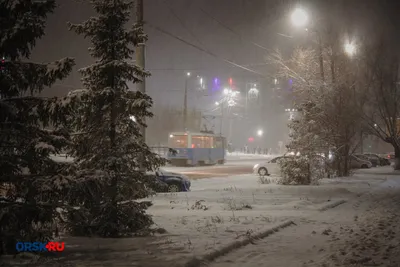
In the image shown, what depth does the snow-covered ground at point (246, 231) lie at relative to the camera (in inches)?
275

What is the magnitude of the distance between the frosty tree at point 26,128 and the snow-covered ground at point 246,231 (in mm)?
961

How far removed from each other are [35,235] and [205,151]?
1565 inches

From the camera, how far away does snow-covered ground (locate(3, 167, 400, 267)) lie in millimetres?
6992

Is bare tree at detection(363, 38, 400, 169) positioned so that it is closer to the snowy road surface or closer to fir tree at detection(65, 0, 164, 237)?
the snowy road surface

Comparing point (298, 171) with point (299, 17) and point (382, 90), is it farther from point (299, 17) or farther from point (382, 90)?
point (382, 90)

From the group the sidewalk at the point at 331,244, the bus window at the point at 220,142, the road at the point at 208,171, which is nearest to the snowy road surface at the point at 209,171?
the road at the point at 208,171

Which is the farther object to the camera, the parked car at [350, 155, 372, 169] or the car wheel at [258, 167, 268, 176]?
the parked car at [350, 155, 372, 169]

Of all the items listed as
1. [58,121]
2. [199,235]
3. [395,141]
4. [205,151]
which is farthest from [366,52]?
[58,121]

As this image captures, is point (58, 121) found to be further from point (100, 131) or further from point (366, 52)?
point (366, 52)

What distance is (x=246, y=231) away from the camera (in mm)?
9156

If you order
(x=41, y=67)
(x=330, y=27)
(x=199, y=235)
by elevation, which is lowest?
(x=199, y=235)

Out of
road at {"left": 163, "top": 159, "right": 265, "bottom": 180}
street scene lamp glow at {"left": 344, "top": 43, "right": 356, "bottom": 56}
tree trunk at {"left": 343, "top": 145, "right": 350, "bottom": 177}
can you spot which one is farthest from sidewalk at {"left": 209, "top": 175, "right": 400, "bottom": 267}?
road at {"left": 163, "top": 159, "right": 265, "bottom": 180}

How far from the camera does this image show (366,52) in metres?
33.8

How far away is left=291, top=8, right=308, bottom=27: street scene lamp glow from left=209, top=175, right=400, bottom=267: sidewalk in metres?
13.2
